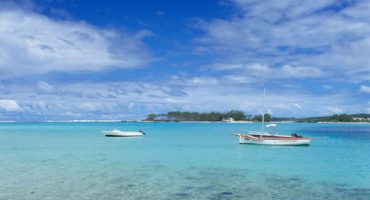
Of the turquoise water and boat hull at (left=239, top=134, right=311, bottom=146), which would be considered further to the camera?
boat hull at (left=239, top=134, right=311, bottom=146)

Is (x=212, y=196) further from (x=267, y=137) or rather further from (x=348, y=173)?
(x=267, y=137)

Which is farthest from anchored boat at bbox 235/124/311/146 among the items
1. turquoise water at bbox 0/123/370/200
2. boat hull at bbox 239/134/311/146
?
turquoise water at bbox 0/123/370/200

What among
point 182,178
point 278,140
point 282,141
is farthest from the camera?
point 278,140

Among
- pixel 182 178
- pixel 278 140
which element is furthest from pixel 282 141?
pixel 182 178

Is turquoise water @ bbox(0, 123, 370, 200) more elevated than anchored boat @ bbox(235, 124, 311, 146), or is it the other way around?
anchored boat @ bbox(235, 124, 311, 146)

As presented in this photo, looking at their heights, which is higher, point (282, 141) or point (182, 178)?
point (282, 141)

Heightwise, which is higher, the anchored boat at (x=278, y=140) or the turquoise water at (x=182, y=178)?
the anchored boat at (x=278, y=140)

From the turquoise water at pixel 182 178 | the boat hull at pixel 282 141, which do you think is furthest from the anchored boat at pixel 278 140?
the turquoise water at pixel 182 178

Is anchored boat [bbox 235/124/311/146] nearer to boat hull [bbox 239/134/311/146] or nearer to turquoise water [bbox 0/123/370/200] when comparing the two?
boat hull [bbox 239/134/311/146]

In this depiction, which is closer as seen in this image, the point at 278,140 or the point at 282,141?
the point at 282,141

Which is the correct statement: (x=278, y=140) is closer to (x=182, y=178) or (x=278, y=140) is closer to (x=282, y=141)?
(x=282, y=141)

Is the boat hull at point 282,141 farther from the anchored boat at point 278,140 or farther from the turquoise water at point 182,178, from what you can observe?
the turquoise water at point 182,178

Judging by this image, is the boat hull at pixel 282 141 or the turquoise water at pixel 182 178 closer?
the turquoise water at pixel 182 178

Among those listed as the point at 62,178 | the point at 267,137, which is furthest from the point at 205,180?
the point at 267,137
